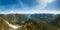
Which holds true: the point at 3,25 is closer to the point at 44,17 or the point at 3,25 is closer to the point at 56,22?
the point at 44,17

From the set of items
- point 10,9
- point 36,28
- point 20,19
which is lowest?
point 36,28

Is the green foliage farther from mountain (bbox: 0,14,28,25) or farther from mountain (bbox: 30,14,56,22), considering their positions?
mountain (bbox: 30,14,56,22)

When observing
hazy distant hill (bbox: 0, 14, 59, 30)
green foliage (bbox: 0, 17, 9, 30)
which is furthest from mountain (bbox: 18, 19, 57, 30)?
green foliage (bbox: 0, 17, 9, 30)

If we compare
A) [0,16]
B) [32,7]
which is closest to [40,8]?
[32,7]

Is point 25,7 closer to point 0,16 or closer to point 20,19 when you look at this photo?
point 20,19

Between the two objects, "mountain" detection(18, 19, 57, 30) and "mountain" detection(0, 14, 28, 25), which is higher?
"mountain" detection(0, 14, 28, 25)

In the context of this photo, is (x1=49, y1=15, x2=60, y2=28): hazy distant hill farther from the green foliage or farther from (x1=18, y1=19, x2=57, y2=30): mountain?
the green foliage

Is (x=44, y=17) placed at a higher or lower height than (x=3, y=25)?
higher

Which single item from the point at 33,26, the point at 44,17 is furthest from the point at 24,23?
the point at 44,17

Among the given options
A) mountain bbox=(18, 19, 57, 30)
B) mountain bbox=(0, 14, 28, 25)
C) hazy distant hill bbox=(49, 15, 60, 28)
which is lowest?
mountain bbox=(18, 19, 57, 30)

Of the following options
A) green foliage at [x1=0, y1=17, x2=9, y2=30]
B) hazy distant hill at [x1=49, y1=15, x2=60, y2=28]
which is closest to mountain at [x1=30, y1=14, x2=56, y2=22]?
hazy distant hill at [x1=49, y1=15, x2=60, y2=28]

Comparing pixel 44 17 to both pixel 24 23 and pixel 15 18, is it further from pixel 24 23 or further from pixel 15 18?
pixel 15 18
